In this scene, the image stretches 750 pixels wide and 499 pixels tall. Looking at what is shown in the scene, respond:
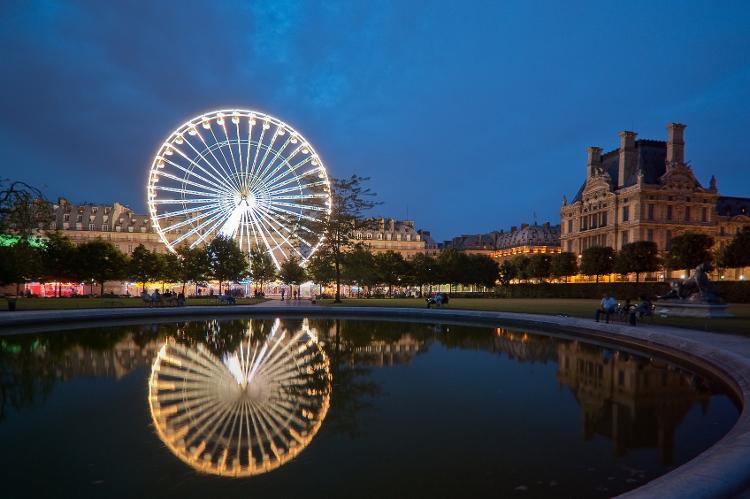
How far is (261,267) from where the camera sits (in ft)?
244

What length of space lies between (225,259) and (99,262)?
14.9 m

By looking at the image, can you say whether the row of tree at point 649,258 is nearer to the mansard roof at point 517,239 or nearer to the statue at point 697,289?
the statue at point 697,289

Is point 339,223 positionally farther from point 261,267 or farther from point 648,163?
point 648,163

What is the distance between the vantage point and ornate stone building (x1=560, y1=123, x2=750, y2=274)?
80.9m

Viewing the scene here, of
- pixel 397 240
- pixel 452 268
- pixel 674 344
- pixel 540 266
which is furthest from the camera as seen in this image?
pixel 397 240

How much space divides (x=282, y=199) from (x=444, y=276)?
42.0 metres

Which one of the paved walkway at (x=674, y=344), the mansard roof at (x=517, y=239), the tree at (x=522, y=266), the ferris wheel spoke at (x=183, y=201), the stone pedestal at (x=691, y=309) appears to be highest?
the mansard roof at (x=517, y=239)

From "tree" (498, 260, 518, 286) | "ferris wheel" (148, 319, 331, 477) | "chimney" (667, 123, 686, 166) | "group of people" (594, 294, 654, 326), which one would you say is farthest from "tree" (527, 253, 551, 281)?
"ferris wheel" (148, 319, 331, 477)

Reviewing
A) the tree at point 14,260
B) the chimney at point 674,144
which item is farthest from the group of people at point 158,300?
the chimney at point 674,144

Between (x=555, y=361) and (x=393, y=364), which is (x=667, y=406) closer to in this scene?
(x=555, y=361)

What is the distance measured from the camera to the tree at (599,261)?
2778 inches

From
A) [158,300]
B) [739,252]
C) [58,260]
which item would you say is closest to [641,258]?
[739,252]

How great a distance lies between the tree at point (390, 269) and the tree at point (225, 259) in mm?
24419

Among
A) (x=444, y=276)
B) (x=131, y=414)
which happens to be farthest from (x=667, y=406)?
→ (x=444, y=276)
